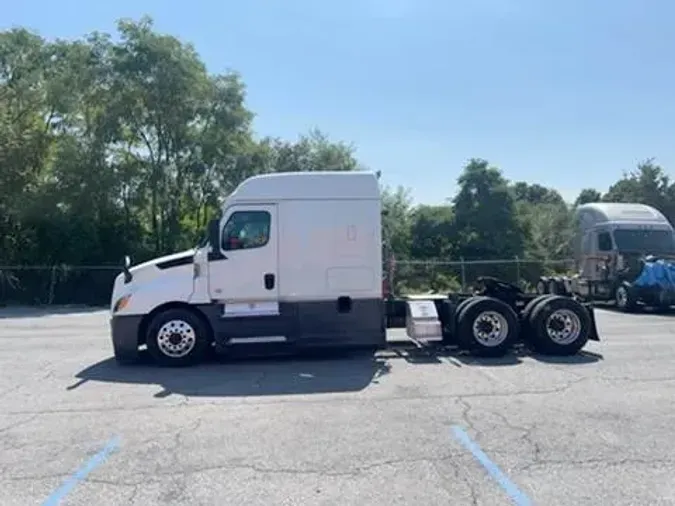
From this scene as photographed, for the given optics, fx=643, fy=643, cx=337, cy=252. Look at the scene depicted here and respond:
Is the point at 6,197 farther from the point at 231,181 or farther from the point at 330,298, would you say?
the point at 330,298

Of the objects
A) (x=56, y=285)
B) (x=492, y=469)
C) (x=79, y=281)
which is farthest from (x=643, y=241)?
(x=56, y=285)

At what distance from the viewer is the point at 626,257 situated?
19.8 m

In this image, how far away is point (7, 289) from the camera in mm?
23812

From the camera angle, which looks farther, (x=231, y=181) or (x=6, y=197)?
(x=231, y=181)

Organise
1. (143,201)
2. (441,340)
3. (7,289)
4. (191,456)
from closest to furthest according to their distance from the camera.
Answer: (191,456)
(441,340)
(7,289)
(143,201)

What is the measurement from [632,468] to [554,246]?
38004 millimetres

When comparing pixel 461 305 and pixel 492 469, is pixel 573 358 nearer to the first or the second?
pixel 461 305

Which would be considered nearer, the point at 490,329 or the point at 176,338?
the point at 176,338

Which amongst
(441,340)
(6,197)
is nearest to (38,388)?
(441,340)

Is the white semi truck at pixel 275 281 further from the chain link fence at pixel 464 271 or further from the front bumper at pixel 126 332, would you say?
the chain link fence at pixel 464 271

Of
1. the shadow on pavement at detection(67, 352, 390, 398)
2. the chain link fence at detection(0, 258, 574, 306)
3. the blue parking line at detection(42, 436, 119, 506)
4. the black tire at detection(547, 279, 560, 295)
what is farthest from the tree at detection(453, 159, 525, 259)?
the blue parking line at detection(42, 436, 119, 506)

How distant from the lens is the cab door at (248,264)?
9.83 metres

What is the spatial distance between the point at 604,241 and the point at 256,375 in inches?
590

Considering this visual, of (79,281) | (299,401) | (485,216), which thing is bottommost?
(299,401)
